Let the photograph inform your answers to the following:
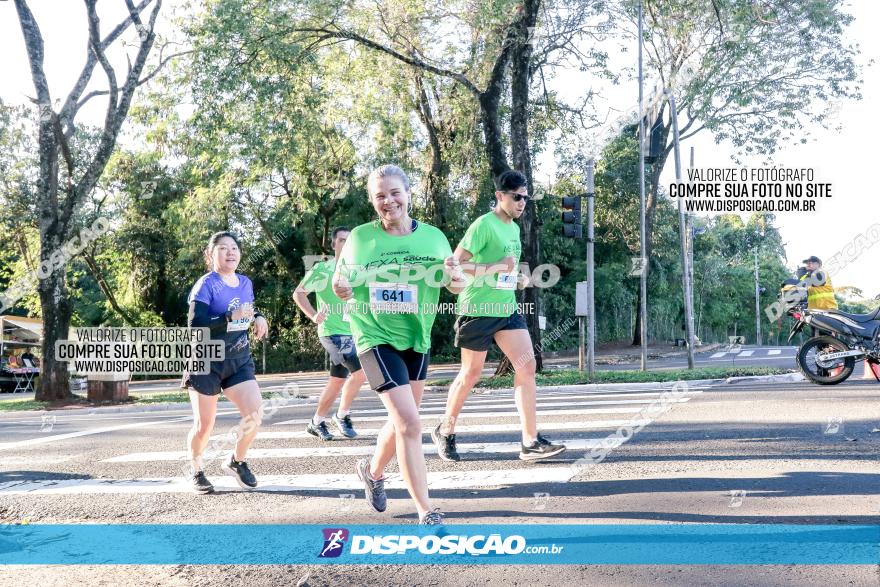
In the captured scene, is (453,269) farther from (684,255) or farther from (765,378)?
(684,255)

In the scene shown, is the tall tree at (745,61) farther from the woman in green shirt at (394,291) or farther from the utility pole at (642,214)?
the woman in green shirt at (394,291)

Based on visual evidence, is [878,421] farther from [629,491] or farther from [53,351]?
[53,351]

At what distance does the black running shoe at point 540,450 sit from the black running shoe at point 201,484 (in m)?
2.44

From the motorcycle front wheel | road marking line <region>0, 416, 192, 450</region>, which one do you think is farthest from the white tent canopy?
the motorcycle front wheel

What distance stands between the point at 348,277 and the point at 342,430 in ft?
13.6

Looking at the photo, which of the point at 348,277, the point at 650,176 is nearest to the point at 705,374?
the point at 348,277

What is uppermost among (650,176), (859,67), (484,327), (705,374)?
(859,67)

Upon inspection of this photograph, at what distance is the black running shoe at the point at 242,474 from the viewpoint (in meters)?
5.98

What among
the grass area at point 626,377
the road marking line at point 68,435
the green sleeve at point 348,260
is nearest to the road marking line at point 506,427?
the road marking line at point 68,435

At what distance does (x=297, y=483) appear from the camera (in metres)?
6.10

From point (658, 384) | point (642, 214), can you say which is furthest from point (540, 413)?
point (642, 214)

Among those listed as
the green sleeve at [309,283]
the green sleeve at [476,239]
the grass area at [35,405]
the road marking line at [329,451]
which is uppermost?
the green sleeve at [476,239]

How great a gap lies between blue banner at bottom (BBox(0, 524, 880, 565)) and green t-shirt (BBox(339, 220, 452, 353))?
106 cm

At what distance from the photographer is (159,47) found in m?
19.3
